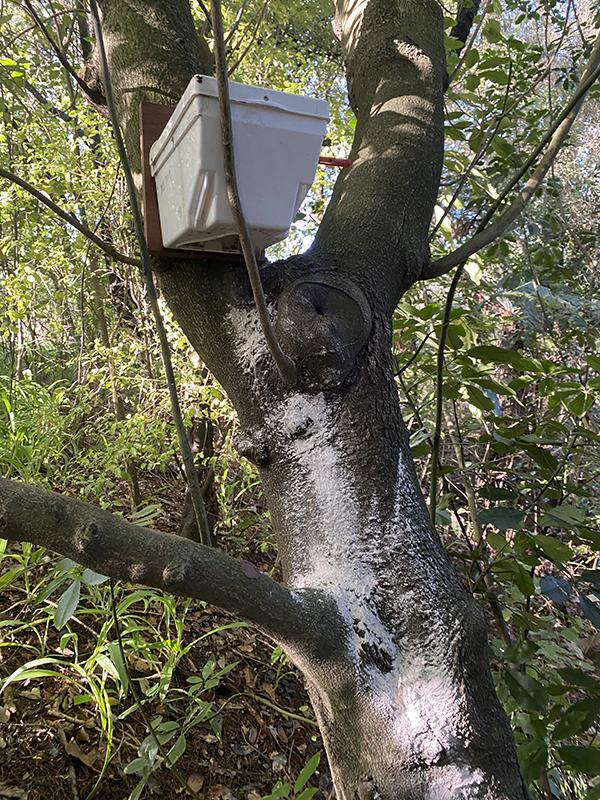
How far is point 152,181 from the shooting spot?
92cm

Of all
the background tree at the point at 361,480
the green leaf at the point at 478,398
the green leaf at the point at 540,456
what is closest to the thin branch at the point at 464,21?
the background tree at the point at 361,480

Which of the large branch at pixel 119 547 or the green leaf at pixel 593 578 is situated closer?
the large branch at pixel 119 547

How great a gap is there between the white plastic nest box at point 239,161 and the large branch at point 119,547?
41 cm

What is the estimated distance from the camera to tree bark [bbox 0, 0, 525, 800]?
24.9 inches

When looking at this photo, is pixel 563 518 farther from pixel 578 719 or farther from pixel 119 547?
pixel 119 547

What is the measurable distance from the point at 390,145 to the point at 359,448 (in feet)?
2.04

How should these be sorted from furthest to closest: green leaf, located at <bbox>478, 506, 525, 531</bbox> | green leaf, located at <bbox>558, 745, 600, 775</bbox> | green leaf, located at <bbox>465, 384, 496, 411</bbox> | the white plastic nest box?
1. green leaf, located at <bbox>465, 384, 496, 411</bbox>
2. green leaf, located at <bbox>478, 506, 525, 531</bbox>
3. green leaf, located at <bbox>558, 745, 600, 775</bbox>
4. the white plastic nest box

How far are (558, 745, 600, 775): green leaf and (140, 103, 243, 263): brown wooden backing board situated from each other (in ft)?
2.95

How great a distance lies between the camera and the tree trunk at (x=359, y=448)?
2.08 feet

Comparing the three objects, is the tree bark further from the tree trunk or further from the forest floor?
the forest floor

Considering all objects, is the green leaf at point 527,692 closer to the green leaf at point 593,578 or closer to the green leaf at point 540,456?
the green leaf at point 593,578

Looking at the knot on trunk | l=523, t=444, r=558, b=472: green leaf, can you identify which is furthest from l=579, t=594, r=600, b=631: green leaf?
the knot on trunk

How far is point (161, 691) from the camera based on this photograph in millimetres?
1513

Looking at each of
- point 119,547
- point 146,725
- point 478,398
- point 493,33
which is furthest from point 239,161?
point 146,725
